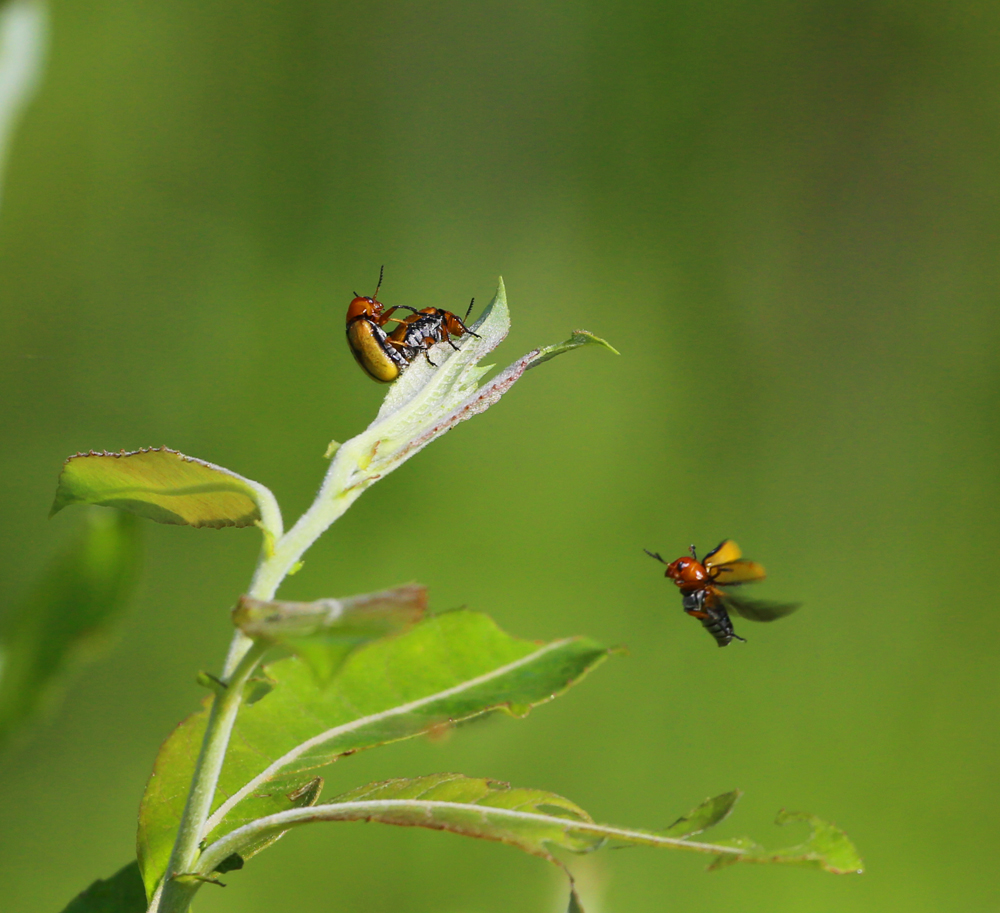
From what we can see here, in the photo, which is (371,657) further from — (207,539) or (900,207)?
(900,207)

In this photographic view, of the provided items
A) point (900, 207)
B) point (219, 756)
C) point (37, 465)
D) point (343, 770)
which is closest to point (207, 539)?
point (37, 465)

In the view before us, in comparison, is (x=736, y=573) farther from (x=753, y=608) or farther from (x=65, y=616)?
(x=65, y=616)

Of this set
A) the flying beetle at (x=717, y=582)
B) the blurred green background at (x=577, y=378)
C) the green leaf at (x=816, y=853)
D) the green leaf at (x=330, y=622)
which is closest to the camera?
the green leaf at (x=330, y=622)

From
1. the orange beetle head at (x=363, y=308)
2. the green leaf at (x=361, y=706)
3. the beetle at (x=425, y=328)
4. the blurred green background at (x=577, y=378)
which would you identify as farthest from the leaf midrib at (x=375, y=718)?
the blurred green background at (x=577, y=378)

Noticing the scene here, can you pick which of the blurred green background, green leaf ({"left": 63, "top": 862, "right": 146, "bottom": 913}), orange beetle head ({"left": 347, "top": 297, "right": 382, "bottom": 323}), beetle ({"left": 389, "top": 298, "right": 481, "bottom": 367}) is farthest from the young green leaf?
the blurred green background

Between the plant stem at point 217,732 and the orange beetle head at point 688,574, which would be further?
the orange beetle head at point 688,574

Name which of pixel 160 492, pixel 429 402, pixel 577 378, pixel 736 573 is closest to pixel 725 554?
pixel 736 573

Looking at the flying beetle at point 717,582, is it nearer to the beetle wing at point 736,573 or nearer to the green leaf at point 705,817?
the beetle wing at point 736,573
